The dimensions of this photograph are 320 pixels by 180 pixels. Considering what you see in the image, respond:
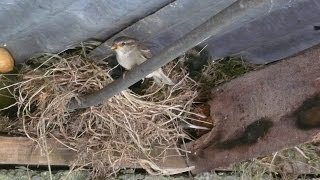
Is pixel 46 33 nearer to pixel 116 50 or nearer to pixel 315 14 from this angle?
pixel 116 50

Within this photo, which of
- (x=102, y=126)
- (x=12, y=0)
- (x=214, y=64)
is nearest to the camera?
(x=12, y=0)

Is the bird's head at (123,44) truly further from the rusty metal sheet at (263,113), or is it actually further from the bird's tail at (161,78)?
the rusty metal sheet at (263,113)

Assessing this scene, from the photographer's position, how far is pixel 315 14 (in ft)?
7.13

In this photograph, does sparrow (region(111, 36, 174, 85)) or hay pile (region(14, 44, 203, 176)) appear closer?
sparrow (region(111, 36, 174, 85))

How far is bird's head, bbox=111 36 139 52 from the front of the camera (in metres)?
2.20

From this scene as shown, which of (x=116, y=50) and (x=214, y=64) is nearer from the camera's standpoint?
(x=116, y=50)

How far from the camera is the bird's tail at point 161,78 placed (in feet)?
8.45

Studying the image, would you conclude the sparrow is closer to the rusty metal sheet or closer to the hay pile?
the hay pile

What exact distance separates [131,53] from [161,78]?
0.30 m

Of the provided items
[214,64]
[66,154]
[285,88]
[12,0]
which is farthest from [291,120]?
[12,0]

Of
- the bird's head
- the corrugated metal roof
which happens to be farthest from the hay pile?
the bird's head

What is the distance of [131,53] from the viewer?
7.66 feet

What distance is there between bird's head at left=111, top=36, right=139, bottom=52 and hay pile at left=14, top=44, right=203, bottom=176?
0.20m

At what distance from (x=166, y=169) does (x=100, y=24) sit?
72cm
